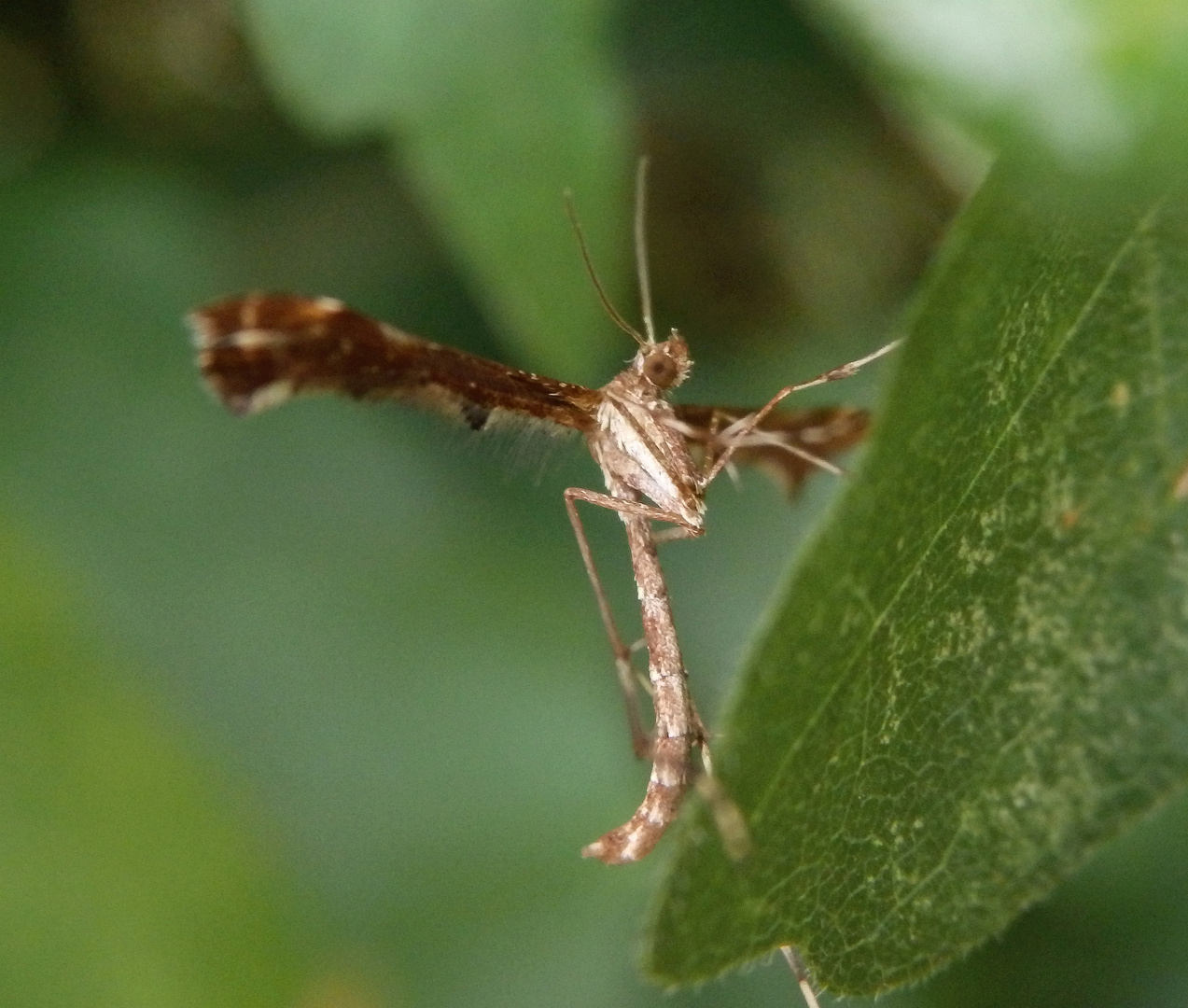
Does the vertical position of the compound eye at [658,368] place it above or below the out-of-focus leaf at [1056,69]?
above

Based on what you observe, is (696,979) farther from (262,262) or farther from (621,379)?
(262,262)

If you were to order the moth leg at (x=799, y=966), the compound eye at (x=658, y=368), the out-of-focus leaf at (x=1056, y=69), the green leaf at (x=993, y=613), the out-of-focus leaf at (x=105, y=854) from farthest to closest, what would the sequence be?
the out-of-focus leaf at (x=105, y=854) < the compound eye at (x=658, y=368) < the moth leg at (x=799, y=966) < the green leaf at (x=993, y=613) < the out-of-focus leaf at (x=1056, y=69)

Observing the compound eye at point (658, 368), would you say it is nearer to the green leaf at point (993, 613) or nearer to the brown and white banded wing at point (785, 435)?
the brown and white banded wing at point (785, 435)

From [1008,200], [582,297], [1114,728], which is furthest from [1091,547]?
[582,297]

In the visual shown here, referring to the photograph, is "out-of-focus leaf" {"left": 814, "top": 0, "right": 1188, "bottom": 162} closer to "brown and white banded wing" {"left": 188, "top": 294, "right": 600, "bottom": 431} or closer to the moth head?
"brown and white banded wing" {"left": 188, "top": 294, "right": 600, "bottom": 431}

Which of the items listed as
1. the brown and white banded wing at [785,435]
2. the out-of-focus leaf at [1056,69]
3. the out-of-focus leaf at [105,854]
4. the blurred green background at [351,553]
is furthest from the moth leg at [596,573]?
the out-of-focus leaf at [1056,69]
